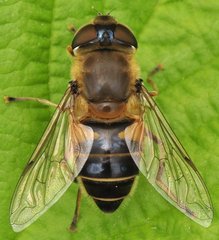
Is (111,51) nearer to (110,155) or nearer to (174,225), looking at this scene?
(110,155)

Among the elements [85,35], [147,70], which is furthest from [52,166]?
[147,70]

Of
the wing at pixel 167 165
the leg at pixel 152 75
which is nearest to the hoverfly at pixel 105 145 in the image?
the wing at pixel 167 165

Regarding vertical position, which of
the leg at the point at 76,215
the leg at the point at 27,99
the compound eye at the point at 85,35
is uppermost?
the compound eye at the point at 85,35

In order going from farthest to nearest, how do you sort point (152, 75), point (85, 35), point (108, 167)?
point (152, 75), point (85, 35), point (108, 167)

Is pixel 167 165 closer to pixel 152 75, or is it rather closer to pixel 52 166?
pixel 152 75

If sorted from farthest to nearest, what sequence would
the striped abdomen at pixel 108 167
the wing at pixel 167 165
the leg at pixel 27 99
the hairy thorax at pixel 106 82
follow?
the leg at pixel 27 99, the wing at pixel 167 165, the hairy thorax at pixel 106 82, the striped abdomen at pixel 108 167

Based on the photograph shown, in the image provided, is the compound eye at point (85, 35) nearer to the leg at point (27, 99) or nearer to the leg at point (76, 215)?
the leg at point (27, 99)

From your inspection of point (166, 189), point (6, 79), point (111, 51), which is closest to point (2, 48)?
point (6, 79)

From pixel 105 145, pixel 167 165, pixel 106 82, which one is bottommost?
pixel 167 165
